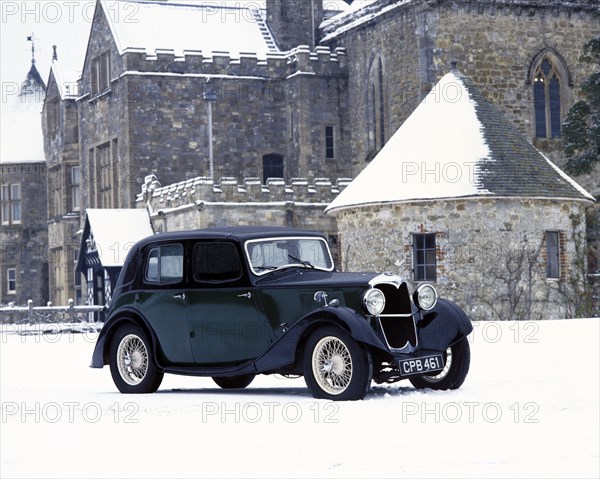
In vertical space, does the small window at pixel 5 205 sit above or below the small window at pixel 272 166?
below

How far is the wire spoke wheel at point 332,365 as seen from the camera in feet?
39.2

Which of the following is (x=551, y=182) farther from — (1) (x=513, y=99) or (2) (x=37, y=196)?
(2) (x=37, y=196)

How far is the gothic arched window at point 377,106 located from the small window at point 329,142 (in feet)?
6.92

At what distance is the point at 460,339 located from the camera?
42.7 feet

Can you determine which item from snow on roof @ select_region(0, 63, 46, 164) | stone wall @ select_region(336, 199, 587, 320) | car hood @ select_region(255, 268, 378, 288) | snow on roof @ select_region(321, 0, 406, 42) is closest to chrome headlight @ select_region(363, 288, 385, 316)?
car hood @ select_region(255, 268, 378, 288)

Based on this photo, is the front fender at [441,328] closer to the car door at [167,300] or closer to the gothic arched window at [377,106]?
the car door at [167,300]

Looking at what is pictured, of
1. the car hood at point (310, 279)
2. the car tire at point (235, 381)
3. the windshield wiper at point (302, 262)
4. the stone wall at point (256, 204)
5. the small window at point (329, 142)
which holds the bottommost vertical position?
the car tire at point (235, 381)

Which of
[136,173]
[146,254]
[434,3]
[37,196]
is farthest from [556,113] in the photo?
[146,254]

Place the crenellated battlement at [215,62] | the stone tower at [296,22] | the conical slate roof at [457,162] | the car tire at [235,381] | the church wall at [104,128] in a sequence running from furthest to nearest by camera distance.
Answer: the stone tower at [296,22], the church wall at [104,128], the crenellated battlement at [215,62], the conical slate roof at [457,162], the car tire at [235,381]

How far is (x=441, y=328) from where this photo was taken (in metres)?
13.1

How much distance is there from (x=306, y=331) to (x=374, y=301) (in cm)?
68

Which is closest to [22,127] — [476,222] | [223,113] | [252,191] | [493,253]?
[223,113]

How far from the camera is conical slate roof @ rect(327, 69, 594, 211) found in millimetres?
30922

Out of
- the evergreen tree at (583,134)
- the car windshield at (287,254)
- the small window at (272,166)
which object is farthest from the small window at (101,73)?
the car windshield at (287,254)
